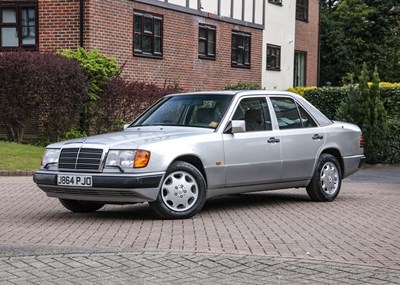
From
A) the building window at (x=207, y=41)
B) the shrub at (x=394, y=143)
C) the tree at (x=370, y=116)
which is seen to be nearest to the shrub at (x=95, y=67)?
the tree at (x=370, y=116)

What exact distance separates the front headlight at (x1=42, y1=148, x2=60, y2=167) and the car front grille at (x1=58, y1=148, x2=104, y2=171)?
0.37 ft

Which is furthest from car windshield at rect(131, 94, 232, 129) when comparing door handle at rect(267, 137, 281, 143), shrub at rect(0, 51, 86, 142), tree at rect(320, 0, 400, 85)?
tree at rect(320, 0, 400, 85)

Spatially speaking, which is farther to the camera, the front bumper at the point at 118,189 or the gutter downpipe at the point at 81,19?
the gutter downpipe at the point at 81,19

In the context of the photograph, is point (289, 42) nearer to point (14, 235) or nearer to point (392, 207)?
point (392, 207)

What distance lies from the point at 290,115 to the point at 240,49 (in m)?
20.4

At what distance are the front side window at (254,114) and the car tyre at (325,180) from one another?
113cm

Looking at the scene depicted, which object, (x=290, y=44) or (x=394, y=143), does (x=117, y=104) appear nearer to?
(x=394, y=143)

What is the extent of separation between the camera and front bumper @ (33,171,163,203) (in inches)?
354

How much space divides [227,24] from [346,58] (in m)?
21.1

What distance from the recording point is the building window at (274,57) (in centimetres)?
3425

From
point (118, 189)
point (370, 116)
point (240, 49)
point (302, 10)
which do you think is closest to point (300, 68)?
point (302, 10)

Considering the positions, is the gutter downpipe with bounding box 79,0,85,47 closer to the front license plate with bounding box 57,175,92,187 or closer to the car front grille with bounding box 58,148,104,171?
the car front grille with bounding box 58,148,104,171

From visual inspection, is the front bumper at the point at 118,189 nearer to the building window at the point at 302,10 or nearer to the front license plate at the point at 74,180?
the front license plate at the point at 74,180

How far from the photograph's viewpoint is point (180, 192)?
9414 millimetres
